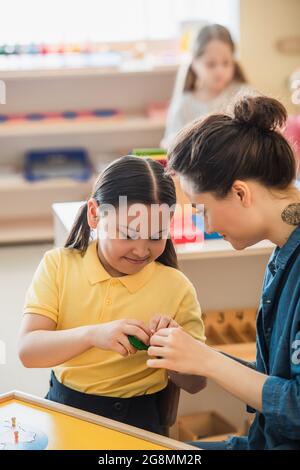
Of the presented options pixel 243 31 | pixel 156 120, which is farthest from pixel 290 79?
pixel 156 120

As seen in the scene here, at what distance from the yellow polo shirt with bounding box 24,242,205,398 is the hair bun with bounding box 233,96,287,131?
1.44 ft

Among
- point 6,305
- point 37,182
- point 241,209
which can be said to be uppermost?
point 241,209

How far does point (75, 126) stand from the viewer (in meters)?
4.43

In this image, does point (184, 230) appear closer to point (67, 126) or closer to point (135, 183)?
point (135, 183)

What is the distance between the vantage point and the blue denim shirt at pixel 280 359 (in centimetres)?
122

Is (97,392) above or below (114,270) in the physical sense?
below

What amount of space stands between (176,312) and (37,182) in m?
2.92

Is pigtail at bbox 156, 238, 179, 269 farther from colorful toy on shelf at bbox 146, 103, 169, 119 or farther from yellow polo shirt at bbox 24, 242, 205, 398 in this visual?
colorful toy on shelf at bbox 146, 103, 169, 119

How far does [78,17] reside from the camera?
4598 millimetres

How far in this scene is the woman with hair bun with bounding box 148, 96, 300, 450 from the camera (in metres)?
1.26

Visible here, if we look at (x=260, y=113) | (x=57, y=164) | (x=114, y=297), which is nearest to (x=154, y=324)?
(x=114, y=297)

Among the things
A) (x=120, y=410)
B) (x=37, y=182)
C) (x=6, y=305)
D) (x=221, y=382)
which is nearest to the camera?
(x=221, y=382)

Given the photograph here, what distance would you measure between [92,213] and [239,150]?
1.41ft

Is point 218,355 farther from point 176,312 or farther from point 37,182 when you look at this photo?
point 37,182
